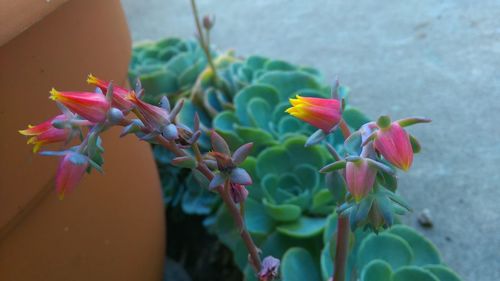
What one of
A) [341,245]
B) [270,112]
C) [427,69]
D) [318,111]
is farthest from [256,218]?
[427,69]

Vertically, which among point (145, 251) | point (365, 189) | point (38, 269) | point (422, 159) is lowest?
point (422, 159)

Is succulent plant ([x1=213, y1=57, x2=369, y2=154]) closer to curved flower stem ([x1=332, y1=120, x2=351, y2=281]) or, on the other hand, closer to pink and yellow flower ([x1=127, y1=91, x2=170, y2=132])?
curved flower stem ([x1=332, y1=120, x2=351, y2=281])

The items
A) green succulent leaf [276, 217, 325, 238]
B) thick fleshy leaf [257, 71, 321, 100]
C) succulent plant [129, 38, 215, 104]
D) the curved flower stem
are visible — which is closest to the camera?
the curved flower stem

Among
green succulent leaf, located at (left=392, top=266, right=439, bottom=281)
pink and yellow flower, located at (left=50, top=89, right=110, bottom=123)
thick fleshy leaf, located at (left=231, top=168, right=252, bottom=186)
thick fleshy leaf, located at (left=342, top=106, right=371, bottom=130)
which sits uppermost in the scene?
pink and yellow flower, located at (left=50, top=89, right=110, bottom=123)

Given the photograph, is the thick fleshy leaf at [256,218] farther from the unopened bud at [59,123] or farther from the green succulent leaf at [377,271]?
the unopened bud at [59,123]

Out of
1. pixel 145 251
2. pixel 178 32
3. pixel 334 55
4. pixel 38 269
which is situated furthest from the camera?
pixel 178 32

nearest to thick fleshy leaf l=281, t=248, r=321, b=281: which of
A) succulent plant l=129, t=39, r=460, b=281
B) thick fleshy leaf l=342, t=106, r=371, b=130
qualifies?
succulent plant l=129, t=39, r=460, b=281

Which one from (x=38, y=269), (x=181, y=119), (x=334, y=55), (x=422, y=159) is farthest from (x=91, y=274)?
(x=334, y=55)

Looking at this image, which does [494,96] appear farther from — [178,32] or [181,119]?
[178,32]
